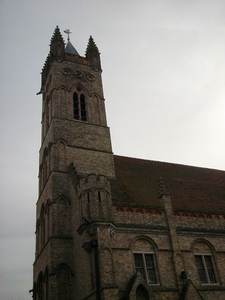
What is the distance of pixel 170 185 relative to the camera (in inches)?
1094

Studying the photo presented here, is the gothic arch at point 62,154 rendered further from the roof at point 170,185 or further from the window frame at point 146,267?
the window frame at point 146,267

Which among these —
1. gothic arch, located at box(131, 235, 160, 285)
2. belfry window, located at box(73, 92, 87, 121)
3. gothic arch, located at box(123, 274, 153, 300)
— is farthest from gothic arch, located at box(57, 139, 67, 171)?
gothic arch, located at box(123, 274, 153, 300)

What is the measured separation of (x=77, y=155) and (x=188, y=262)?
1145 centimetres

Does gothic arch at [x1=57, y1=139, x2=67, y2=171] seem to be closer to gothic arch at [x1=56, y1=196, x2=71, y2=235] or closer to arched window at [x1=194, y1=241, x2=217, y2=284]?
gothic arch at [x1=56, y1=196, x2=71, y2=235]

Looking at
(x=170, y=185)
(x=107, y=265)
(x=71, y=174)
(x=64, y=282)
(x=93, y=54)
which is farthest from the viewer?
(x=93, y=54)

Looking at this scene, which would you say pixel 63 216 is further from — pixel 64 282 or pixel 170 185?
pixel 170 185

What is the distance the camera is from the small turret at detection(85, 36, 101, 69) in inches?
1412

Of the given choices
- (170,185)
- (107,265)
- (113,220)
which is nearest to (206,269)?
(113,220)

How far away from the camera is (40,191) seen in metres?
28.9

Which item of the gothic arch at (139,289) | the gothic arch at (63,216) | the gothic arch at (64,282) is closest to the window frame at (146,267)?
the gothic arch at (139,289)

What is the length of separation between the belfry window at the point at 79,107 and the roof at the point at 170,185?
→ 483 centimetres

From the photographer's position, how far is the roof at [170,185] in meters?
24.4

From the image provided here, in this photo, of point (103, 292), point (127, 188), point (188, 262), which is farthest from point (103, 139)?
point (103, 292)

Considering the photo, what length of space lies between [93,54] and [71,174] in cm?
1659
